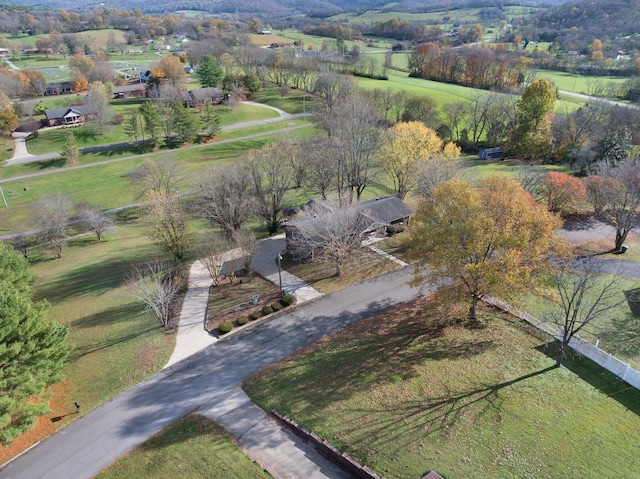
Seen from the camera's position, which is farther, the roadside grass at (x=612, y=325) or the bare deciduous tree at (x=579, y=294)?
the bare deciduous tree at (x=579, y=294)

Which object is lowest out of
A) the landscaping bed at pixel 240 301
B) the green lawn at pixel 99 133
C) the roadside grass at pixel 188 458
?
the roadside grass at pixel 188 458

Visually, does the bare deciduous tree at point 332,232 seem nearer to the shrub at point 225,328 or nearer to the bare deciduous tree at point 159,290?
the shrub at point 225,328

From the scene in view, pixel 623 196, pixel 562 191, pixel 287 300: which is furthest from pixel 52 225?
pixel 623 196

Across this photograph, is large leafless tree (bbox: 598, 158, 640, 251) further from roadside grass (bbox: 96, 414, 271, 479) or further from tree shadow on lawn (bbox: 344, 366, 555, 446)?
roadside grass (bbox: 96, 414, 271, 479)

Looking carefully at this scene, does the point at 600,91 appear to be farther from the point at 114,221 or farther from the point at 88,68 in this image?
the point at 88,68

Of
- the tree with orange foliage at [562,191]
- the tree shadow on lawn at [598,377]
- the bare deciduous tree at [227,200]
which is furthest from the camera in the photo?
the tree with orange foliage at [562,191]

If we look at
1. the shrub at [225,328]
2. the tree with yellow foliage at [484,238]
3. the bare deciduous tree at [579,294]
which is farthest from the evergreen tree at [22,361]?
the bare deciduous tree at [579,294]

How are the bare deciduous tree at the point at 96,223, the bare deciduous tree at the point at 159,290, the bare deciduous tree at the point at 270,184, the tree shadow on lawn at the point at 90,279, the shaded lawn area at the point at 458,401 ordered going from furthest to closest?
the bare deciduous tree at the point at 96,223
the bare deciduous tree at the point at 270,184
the tree shadow on lawn at the point at 90,279
the bare deciduous tree at the point at 159,290
the shaded lawn area at the point at 458,401

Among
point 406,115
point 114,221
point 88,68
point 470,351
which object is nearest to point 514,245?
point 470,351
